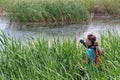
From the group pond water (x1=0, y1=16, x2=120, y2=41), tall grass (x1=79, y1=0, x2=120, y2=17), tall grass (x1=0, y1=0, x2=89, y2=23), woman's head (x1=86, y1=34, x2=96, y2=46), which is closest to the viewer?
woman's head (x1=86, y1=34, x2=96, y2=46)

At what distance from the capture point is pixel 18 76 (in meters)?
4.74

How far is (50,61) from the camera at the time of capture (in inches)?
197

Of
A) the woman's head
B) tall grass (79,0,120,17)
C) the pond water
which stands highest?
the woman's head

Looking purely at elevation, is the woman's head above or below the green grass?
above

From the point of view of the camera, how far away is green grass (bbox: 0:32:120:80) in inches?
182

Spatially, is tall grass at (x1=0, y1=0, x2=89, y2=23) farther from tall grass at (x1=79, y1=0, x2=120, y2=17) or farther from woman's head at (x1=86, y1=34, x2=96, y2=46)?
woman's head at (x1=86, y1=34, x2=96, y2=46)

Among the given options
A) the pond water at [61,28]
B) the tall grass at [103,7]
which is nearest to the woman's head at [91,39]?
the pond water at [61,28]

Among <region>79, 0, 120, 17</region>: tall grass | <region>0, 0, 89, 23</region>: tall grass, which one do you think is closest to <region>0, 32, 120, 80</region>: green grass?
<region>0, 0, 89, 23</region>: tall grass

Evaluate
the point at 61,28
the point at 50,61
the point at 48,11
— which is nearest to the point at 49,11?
the point at 48,11

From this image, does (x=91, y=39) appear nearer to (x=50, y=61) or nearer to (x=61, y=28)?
(x=50, y=61)

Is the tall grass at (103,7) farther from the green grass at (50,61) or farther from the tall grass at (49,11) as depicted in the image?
the green grass at (50,61)

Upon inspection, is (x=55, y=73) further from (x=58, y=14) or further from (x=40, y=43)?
(x=58, y=14)

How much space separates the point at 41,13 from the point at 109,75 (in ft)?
40.4

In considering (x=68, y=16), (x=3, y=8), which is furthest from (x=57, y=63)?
(x=3, y=8)
